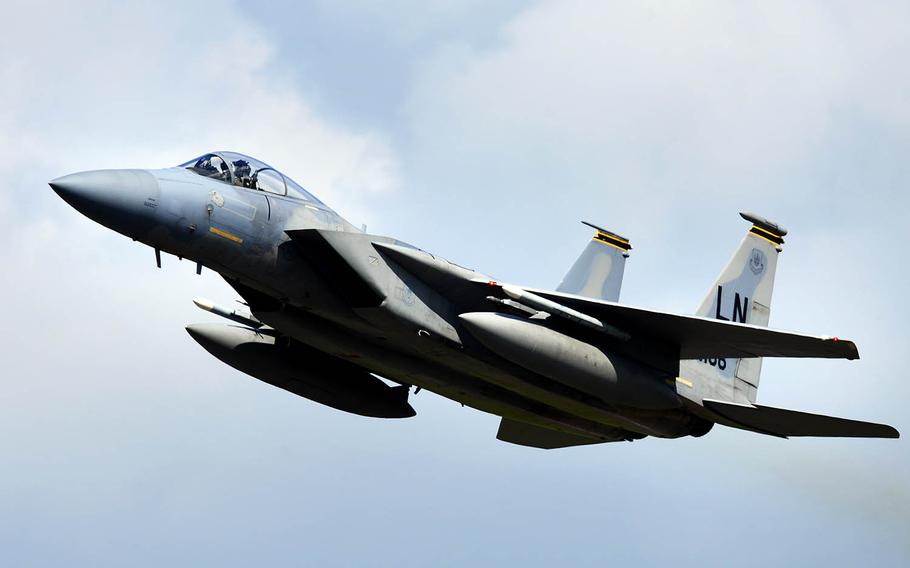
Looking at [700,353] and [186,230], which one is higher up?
[700,353]

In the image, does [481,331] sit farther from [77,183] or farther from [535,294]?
[77,183]

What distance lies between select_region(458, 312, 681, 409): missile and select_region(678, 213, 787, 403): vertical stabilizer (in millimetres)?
2576

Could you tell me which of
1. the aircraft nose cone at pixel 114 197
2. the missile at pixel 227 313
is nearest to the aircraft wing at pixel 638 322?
the aircraft nose cone at pixel 114 197

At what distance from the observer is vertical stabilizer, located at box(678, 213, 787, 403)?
20984 mm

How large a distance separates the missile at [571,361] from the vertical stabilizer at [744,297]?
2576 millimetres

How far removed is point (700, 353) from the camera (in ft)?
61.9

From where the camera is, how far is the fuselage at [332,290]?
15.7m

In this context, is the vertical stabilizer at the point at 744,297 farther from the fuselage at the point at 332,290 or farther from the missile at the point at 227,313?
the missile at the point at 227,313

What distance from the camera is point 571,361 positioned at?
17172 millimetres

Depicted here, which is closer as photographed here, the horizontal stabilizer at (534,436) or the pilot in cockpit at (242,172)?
the pilot in cockpit at (242,172)

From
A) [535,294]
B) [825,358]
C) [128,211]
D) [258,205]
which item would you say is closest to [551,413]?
[535,294]

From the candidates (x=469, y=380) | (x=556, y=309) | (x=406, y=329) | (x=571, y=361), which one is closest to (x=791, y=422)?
(x=571, y=361)

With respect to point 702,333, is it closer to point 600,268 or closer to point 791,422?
point 791,422

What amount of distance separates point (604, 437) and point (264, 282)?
25.1 ft
